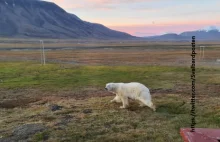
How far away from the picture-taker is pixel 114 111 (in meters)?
15.6

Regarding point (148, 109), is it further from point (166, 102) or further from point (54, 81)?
point (54, 81)

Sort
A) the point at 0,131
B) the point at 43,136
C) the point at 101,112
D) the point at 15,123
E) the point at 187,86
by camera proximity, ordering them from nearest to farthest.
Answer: the point at 43,136 → the point at 0,131 → the point at 15,123 → the point at 101,112 → the point at 187,86

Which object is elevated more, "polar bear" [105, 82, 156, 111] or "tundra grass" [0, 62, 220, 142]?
"polar bear" [105, 82, 156, 111]

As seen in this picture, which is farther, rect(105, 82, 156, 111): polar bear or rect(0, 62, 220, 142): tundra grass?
rect(105, 82, 156, 111): polar bear

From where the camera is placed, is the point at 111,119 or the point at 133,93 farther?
the point at 133,93

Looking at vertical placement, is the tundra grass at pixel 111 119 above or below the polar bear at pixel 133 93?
below

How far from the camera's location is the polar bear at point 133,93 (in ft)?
52.3

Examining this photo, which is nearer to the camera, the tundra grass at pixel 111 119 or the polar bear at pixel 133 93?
the tundra grass at pixel 111 119

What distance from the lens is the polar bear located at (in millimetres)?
15928

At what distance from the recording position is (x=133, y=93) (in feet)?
54.2

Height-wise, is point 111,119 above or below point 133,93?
below

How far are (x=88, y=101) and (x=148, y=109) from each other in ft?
13.0

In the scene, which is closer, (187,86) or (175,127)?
(175,127)

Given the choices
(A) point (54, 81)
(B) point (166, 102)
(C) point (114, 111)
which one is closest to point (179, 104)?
(B) point (166, 102)
